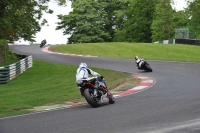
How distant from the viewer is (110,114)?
11148 mm

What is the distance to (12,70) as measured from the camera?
24.3 metres

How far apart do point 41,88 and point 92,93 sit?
6571 millimetres

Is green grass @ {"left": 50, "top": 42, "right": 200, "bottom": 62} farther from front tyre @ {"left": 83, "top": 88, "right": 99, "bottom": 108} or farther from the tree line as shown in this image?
the tree line

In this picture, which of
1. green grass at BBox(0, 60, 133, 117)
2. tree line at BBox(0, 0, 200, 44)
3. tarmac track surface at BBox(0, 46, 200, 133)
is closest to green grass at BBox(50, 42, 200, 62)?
green grass at BBox(0, 60, 133, 117)

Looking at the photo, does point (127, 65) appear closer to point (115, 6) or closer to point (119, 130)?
point (119, 130)

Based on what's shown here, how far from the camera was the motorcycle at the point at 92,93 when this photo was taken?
41.8 feet

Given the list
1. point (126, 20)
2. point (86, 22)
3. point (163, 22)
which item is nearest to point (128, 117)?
point (163, 22)

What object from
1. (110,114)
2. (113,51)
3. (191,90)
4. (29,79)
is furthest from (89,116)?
(113,51)

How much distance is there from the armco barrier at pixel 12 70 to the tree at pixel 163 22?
165 feet

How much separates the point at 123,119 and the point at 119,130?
52.1 inches

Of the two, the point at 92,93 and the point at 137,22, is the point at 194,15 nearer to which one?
the point at 137,22

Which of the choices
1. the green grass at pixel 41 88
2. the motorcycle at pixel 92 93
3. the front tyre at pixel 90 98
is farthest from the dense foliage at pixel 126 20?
the front tyre at pixel 90 98

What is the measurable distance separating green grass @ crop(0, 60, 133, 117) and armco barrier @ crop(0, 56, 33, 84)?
319mm

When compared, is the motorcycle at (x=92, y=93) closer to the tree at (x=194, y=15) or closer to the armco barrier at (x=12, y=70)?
the armco barrier at (x=12, y=70)
